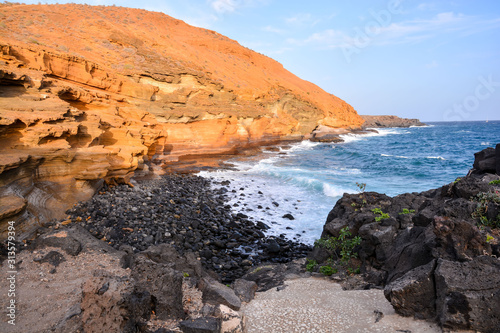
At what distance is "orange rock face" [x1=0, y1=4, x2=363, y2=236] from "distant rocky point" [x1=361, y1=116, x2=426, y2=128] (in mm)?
62298

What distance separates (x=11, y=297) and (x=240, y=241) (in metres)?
7.39

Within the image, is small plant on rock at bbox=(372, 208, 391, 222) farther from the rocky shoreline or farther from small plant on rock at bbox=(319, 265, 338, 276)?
the rocky shoreline

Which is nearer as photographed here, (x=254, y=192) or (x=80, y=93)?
(x=80, y=93)

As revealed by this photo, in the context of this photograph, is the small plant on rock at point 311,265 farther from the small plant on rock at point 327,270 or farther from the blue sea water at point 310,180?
the blue sea water at point 310,180

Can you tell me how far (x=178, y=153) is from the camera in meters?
22.5

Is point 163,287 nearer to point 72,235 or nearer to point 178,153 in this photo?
point 72,235

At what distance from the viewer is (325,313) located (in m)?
4.71

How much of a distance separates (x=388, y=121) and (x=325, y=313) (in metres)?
117

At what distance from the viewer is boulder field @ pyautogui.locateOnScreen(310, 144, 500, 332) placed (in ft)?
11.5

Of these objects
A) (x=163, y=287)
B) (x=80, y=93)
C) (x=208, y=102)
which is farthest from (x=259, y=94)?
(x=163, y=287)

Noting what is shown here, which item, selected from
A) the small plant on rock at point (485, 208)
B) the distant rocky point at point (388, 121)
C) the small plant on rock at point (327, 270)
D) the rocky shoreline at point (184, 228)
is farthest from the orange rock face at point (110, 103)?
the distant rocky point at point (388, 121)

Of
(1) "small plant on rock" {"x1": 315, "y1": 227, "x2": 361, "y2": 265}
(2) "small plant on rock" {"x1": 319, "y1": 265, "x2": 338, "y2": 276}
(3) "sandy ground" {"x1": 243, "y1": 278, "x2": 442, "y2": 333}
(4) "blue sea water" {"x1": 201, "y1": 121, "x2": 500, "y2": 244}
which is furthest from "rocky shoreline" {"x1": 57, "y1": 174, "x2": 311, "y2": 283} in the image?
(3) "sandy ground" {"x1": 243, "y1": 278, "x2": 442, "y2": 333}

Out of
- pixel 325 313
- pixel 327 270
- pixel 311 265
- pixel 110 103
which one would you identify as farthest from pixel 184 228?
pixel 110 103

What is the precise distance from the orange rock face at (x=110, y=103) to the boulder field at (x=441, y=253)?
8858 millimetres
